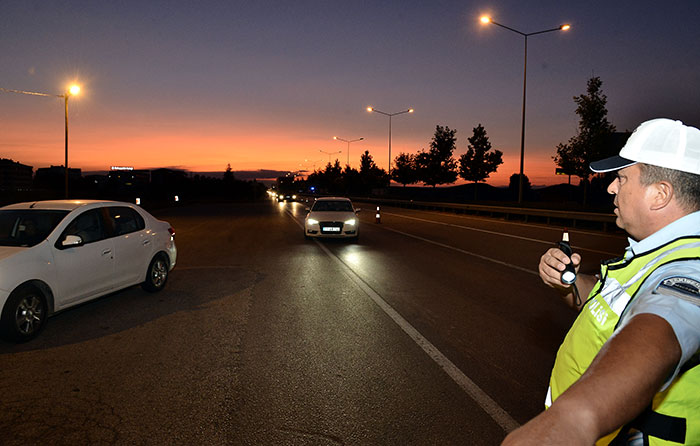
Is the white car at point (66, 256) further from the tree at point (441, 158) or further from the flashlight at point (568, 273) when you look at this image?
the tree at point (441, 158)

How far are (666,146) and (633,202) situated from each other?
223 millimetres

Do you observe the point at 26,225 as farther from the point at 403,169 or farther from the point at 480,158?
the point at 403,169

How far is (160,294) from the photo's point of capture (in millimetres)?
8414

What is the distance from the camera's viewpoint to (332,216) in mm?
16953

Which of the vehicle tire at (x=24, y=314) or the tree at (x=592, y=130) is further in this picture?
the tree at (x=592, y=130)

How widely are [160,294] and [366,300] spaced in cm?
371

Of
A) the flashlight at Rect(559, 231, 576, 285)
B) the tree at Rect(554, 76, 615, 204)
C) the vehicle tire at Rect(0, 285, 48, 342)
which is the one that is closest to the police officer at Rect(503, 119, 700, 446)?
the flashlight at Rect(559, 231, 576, 285)

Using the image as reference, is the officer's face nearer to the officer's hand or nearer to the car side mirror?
the officer's hand

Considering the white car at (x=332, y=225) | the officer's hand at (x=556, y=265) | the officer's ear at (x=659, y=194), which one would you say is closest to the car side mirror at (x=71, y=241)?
the officer's hand at (x=556, y=265)

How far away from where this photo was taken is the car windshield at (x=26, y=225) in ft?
20.4

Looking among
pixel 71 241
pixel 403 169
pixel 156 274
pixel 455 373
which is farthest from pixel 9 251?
pixel 403 169

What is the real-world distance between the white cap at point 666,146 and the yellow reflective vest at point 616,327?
0.28 meters

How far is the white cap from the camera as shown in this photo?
1.55 m

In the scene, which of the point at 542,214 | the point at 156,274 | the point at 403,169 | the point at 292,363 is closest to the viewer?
the point at 292,363
